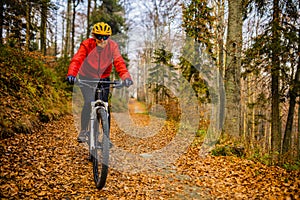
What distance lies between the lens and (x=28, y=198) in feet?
11.2

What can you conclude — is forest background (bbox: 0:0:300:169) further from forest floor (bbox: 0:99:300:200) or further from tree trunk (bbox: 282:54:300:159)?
forest floor (bbox: 0:99:300:200)

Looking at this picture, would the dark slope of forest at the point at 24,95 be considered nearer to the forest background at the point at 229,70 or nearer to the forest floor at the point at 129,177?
the forest background at the point at 229,70

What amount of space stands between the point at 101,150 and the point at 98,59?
1623 mm

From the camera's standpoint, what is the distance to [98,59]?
15.3 feet

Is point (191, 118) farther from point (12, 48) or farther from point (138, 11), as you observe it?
point (138, 11)

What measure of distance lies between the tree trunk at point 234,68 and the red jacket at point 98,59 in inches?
147

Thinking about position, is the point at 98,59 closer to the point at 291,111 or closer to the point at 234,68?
the point at 234,68

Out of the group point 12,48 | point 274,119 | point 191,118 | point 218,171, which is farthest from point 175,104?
point 218,171

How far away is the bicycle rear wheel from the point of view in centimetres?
376

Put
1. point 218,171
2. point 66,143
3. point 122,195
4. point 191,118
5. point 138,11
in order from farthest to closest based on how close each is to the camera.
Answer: point 138,11
point 191,118
point 66,143
point 218,171
point 122,195

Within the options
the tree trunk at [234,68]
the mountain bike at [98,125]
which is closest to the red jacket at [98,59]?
the mountain bike at [98,125]

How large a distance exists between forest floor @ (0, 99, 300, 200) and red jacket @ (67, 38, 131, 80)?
5.82 feet

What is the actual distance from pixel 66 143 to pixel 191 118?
6934mm

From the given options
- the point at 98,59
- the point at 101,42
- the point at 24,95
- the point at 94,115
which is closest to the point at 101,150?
the point at 94,115
